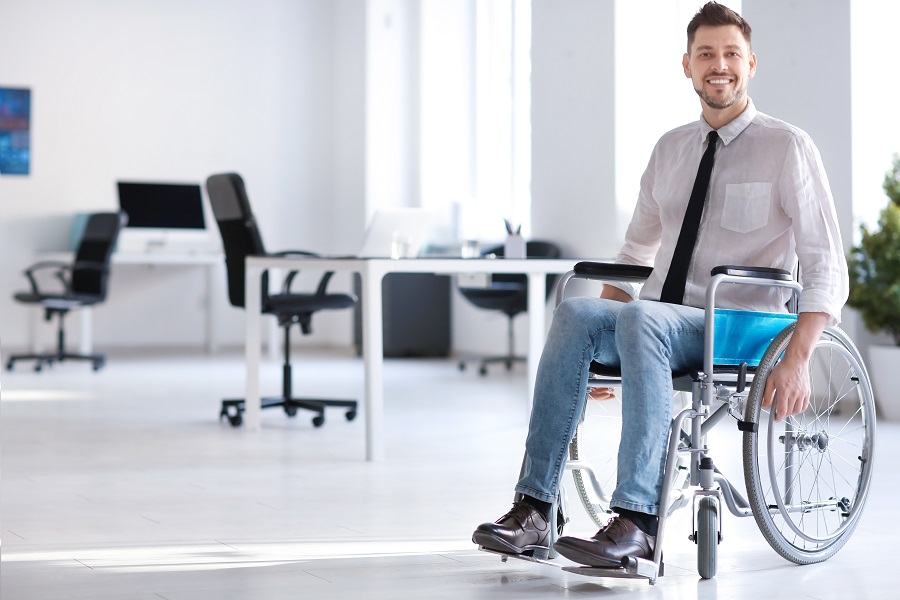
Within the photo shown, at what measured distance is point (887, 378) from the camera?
5.21 meters

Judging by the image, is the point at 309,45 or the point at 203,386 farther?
the point at 309,45

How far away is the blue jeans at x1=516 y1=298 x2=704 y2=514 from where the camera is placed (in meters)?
2.25

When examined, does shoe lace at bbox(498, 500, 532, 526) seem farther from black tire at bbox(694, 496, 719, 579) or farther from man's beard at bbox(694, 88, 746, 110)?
man's beard at bbox(694, 88, 746, 110)

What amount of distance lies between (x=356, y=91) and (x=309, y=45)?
2.52 feet

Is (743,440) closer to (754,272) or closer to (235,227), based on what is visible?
(754,272)

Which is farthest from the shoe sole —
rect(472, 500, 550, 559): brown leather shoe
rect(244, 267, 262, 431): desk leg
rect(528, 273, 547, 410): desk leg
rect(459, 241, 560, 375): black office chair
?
rect(459, 241, 560, 375): black office chair

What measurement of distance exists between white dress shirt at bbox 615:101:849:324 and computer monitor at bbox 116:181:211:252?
683cm

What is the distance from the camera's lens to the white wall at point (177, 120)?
9211 mm

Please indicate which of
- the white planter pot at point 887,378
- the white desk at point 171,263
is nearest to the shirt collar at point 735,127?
the white planter pot at point 887,378

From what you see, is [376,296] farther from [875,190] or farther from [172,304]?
[172,304]

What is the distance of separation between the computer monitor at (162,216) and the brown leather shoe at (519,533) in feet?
22.9

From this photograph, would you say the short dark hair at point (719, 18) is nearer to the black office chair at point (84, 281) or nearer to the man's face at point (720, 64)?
the man's face at point (720, 64)

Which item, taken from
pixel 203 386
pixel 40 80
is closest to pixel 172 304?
pixel 40 80

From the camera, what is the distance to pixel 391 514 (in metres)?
3.12
